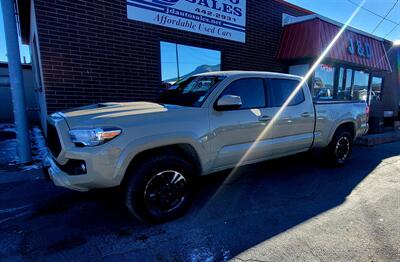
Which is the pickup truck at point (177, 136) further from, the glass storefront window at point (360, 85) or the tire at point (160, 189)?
the glass storefront window at point (360, 85)

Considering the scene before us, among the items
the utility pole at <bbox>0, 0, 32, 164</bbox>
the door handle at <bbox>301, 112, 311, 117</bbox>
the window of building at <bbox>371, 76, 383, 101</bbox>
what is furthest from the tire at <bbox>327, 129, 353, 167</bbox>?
the window of building at <bbox>371, 76, 383, 101</bbox>

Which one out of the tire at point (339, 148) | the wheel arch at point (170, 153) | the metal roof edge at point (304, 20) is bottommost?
the tire at point (339, 148)

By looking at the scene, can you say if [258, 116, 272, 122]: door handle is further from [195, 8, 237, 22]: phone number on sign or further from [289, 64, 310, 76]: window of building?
[289, 64, 310, 76]: window of building

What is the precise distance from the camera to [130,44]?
624 cm

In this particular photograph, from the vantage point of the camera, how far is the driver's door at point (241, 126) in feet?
11.4

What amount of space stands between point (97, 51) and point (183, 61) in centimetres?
237

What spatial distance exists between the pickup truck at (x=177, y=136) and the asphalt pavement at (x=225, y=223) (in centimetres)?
39

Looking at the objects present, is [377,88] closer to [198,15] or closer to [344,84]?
[344,84]

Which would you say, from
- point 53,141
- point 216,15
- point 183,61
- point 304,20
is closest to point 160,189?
point 53,141

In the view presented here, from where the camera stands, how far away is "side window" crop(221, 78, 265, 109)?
379 cm

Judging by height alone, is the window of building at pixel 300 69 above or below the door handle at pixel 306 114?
above

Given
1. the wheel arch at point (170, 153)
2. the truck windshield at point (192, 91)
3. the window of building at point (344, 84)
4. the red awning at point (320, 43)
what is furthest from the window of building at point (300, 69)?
the wheel arch at point (170, 153)

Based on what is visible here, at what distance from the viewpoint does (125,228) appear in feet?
10.00

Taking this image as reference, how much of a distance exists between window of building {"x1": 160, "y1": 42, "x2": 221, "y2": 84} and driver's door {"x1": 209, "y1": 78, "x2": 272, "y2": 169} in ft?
10.4
